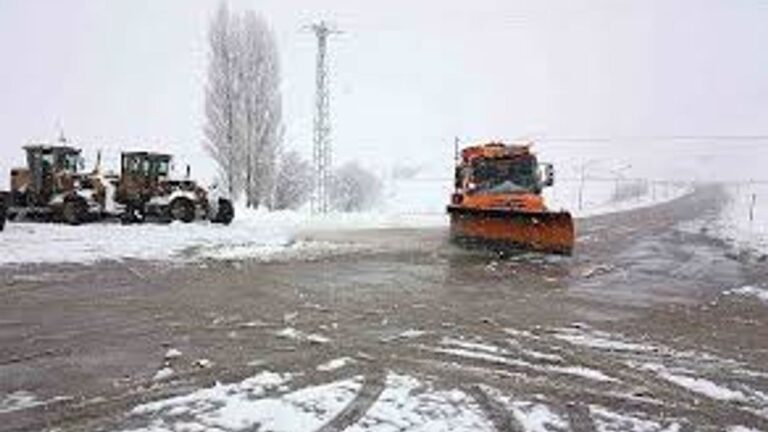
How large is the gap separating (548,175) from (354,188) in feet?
190

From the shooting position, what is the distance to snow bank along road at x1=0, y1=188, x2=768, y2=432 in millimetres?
7008

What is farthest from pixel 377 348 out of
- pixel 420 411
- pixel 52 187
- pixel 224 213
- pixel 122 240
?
pixel 52 187

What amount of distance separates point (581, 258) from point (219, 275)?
8.27m

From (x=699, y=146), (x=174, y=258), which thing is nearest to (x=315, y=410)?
(x=174, y=258)

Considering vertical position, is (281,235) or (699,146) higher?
(699,146)

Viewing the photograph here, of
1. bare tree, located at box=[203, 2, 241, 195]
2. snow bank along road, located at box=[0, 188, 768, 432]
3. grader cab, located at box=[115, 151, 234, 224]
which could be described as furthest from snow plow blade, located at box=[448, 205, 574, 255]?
bare tree, located at box=[203, 2, 241, 195]

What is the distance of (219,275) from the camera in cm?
1585

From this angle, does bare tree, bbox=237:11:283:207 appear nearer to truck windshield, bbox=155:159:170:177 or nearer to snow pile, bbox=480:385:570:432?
truck windshield, bbox=155:159:170:177

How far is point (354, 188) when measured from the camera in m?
79.8

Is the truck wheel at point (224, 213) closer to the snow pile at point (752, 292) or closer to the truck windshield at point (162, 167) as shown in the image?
the truck windshield at point (162, 167)

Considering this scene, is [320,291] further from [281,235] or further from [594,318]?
[281,235]

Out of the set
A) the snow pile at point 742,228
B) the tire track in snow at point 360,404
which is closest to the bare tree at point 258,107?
the snow pile at point 742,228

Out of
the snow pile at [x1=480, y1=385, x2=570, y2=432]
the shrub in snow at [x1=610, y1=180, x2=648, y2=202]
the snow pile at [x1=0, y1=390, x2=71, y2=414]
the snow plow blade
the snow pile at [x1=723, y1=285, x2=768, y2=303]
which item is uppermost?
the shrub in snow at [x1=610, y1=180, x2=648, y2=202]

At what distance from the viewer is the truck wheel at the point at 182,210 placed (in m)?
28.6
